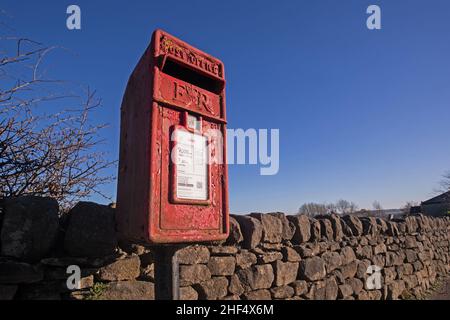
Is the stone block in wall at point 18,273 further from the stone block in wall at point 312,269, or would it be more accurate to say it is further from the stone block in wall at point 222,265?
the stone block in wall at point 312,269

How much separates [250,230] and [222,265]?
44 cm

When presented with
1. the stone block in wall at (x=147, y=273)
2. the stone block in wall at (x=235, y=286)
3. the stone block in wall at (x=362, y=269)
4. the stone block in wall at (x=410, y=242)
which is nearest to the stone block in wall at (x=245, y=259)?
the stone block in wall at (x=235, y=286)

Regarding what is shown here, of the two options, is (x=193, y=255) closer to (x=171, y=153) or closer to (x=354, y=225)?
(x=171, y=153)

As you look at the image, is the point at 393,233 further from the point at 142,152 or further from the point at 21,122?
the point at 21,122

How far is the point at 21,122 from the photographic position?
7.42 ft

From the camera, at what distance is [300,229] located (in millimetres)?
3521

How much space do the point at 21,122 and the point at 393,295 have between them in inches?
218

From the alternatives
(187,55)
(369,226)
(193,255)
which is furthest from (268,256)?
(369,226)

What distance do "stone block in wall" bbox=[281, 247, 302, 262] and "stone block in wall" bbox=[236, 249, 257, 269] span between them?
0.48 metres

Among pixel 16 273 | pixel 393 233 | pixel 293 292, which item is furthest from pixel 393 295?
pixel 16 273

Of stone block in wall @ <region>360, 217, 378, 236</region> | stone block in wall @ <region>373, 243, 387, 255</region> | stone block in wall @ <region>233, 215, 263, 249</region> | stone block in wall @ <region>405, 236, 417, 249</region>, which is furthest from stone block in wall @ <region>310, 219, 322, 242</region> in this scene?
stone block in wall @ <region>405, 236, 417, 249</region>

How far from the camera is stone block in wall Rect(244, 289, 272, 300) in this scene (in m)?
2.73

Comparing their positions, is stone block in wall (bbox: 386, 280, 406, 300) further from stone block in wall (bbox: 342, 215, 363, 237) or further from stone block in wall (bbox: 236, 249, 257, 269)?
stone block in wall (bbox: 236, 249, 257, 269)

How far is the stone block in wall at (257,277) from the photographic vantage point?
108 inches
